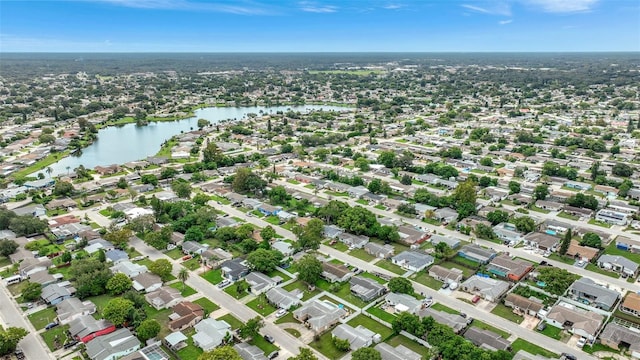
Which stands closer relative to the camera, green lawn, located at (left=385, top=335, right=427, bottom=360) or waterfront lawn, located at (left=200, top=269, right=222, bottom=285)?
green lawn, located at (left=385, top=335, right=427, bottom=360)

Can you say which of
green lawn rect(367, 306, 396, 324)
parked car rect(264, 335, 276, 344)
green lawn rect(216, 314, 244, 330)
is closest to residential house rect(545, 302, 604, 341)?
green lawn rect(367, 306, 396, 324)

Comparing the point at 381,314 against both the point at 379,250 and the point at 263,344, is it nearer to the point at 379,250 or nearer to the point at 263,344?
the point at 263,344

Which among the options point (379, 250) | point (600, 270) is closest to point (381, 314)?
point (379, 250)

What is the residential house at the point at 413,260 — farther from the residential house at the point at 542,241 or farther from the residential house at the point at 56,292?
the residential house at the point at 56,292

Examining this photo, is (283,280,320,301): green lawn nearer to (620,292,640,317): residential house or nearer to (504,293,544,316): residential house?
(504,293,544,316): residential house

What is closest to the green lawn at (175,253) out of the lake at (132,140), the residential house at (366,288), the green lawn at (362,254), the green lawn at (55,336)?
the green lawn at (55,336)

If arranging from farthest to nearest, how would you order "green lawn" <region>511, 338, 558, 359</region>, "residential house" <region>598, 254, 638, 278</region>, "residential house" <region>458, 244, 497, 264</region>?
"residential house" <region>458, 244, 497, 264</region>, "residential house" <region>598, 254, 638, 278</region>, "green lawn" <region>511, 338, 558, 359</region>
